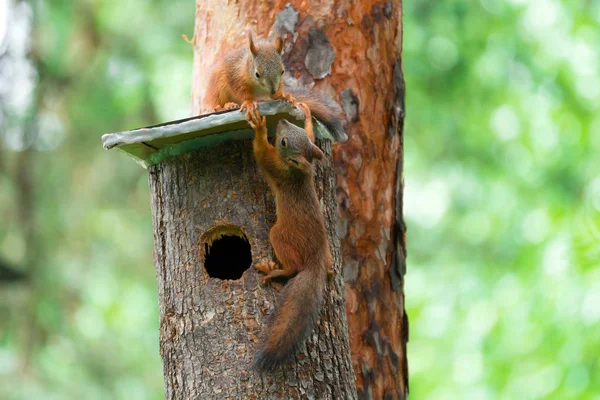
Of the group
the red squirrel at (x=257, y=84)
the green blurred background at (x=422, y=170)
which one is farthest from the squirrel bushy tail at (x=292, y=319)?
the green blurred background at (x=422, y=170)

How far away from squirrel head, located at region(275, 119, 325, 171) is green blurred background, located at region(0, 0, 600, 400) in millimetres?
2250

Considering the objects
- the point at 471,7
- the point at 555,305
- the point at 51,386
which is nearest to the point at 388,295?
the point at 555,305

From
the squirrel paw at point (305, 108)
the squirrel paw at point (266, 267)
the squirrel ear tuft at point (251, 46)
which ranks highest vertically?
the squirrel ear tuft at point (251, 46)

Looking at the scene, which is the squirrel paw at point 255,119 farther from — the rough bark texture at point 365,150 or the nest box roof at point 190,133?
the rough bark texture at point 365,150

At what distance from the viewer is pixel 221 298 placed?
7.43ft

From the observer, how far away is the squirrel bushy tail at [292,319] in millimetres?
2141

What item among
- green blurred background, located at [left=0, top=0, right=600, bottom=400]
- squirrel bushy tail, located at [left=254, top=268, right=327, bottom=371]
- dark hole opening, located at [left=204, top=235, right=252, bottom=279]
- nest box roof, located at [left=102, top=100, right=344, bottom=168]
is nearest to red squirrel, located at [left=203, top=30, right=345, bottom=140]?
nest box roof, located at [left=102, top=100, right=344, bottom=168]

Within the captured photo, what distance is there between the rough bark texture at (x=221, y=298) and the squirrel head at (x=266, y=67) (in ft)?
1.19

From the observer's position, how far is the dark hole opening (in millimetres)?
2412

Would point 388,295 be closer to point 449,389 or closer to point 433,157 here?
point 449,389

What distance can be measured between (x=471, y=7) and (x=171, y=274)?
3899mm

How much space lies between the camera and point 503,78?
18.2 ft

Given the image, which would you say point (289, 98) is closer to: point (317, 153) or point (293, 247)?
point (317, 153)

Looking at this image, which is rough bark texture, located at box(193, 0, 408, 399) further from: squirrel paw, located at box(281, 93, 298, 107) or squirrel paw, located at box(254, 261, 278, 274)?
squirrel paw, located at box(254, 261, 278, 274)
